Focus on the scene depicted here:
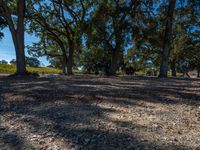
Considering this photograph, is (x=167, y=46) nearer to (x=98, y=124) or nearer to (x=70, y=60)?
(x=70, y=60)

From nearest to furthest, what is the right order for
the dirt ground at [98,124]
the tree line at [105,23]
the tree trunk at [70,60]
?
the dirt ground at [98,124] < the tree line at [105,23] < the tree trunk at [70,60]

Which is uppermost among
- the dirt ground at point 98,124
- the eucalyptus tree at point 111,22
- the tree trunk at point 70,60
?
the eucalyptus tree at point 111,22

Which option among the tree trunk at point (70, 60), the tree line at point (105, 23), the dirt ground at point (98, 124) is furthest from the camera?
the tree trunk at point (70, 60)

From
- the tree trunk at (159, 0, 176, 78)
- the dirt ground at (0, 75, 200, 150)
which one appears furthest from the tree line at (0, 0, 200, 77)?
the dirt ground at (0, 75, 200, 150)

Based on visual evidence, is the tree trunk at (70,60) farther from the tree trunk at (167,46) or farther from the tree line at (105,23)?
the tree trunk at (167,46)

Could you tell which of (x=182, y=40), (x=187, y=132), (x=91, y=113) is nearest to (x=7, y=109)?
(x=91, y=113)

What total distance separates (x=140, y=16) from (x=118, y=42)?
7.04 feet

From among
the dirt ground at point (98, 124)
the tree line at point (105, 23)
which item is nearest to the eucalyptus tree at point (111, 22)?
the tree line at point (105, 23)

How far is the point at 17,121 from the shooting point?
2.90 m

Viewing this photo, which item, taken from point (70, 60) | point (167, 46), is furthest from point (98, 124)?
point (70, 60)

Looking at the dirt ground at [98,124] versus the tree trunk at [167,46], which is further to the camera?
the tree trunk at [167,46]

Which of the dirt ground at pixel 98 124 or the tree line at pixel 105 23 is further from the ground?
the tree line at pixel 105 23

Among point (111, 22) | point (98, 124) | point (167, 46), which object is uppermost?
point (111, 22)

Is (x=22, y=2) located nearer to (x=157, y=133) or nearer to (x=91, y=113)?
(x=91, y=113)
